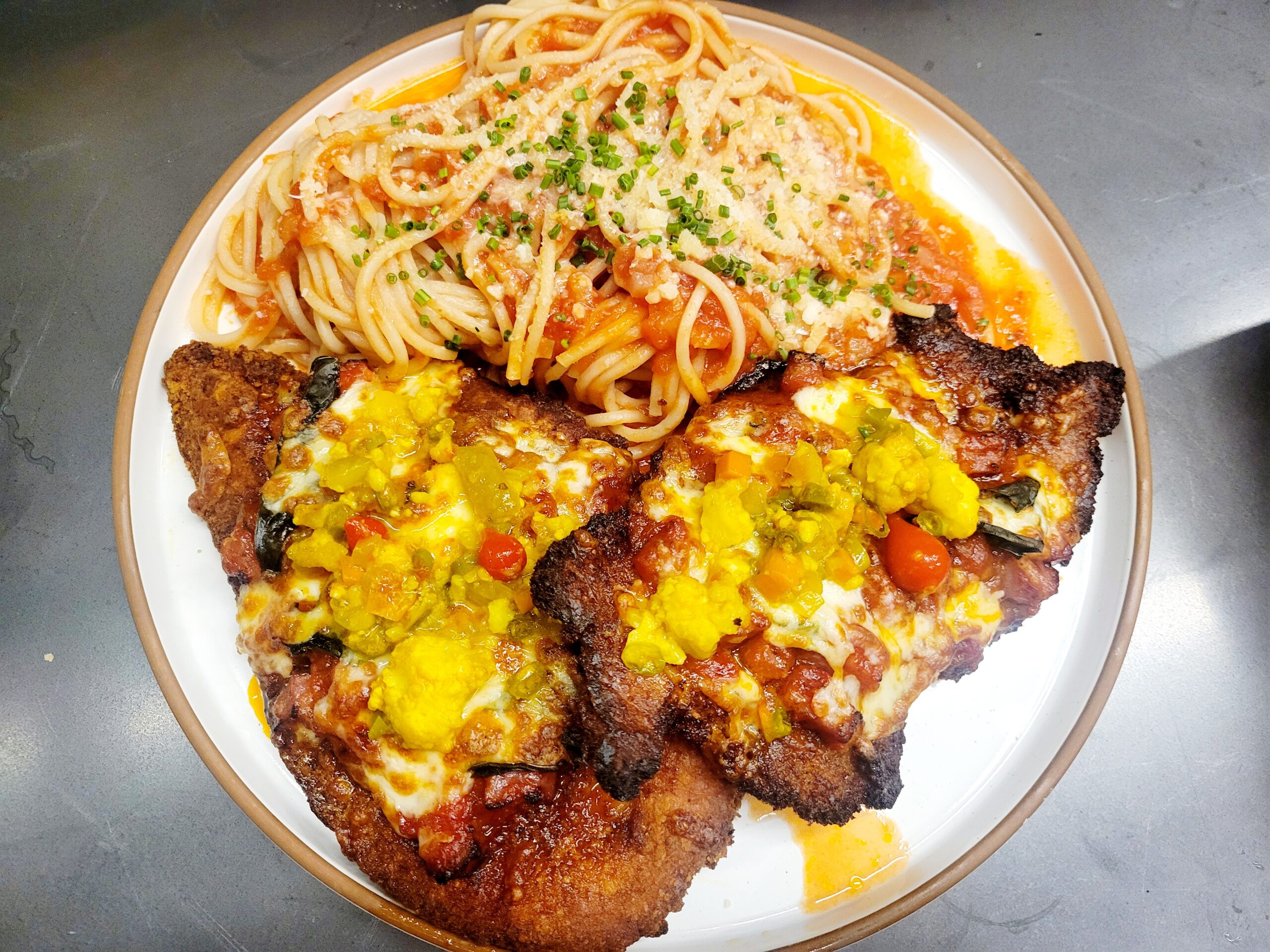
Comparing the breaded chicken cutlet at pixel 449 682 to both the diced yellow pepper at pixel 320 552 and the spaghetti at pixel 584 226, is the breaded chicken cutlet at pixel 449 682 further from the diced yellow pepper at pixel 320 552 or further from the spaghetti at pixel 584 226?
the spaghetti at pixel 584 226

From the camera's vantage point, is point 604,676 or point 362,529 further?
point 362,529

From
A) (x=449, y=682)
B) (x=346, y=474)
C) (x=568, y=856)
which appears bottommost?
(x=568, y=856)

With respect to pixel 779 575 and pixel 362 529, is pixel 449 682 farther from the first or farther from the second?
pixel 779 575

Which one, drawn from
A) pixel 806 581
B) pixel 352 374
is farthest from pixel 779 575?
pixel 352 374

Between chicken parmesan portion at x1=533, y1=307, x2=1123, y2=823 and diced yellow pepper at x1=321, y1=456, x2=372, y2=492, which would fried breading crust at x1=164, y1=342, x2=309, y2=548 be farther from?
chicken parmesan portion at x1=533, y1=307, x2=1123, y2=823

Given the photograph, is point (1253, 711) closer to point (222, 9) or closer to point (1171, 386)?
point (1171, 386)

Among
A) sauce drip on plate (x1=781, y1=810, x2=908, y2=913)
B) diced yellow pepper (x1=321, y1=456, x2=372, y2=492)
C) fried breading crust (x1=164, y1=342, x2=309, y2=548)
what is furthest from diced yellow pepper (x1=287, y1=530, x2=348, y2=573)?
sauce drip on plate (x1=781, y1=810, x2=908, y2=913)

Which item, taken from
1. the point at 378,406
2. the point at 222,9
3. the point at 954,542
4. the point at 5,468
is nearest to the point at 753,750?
the point at 954,542
